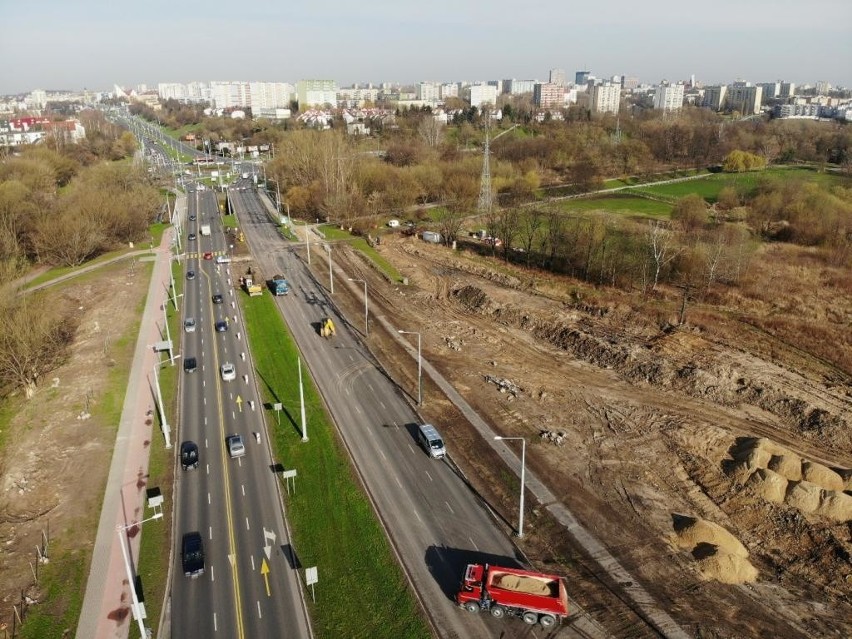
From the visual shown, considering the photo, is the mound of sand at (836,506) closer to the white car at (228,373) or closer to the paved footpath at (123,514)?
the paved footpath at (123,514)

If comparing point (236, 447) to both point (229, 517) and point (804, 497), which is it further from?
point (804, 497)

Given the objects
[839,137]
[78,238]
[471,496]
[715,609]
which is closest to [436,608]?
[471,496]

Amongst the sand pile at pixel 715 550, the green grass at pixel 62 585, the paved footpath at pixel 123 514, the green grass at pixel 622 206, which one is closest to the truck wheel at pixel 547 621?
the sand pile at pixel 715 550

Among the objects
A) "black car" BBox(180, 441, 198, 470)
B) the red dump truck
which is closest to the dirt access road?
the red dump truck

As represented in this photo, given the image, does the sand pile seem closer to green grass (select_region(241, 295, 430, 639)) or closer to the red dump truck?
the red dump truck

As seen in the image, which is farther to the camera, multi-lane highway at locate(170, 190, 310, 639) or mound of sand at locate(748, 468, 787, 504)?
mound of sand at locate(748, 468, 787, 504)
